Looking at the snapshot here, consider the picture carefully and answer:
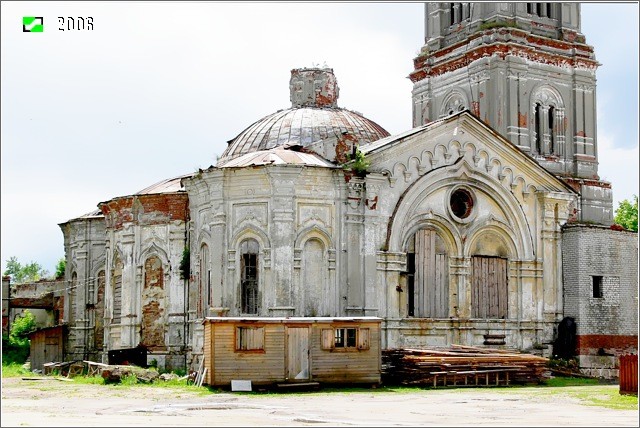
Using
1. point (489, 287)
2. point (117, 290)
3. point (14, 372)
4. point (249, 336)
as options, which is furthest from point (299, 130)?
point (14, 372)

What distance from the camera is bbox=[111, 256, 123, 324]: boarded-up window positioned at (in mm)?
35312

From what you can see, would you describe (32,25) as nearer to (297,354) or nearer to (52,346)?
(297,354)

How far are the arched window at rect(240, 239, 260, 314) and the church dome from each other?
3.95 m

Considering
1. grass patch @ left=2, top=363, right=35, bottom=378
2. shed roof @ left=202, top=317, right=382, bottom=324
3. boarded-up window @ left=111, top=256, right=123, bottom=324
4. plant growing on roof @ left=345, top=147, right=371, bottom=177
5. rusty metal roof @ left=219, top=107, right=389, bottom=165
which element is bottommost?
grass patch @ left=2, top=363, right=35, bottom=378

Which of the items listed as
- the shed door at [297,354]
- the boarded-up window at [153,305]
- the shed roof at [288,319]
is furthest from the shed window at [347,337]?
the boarded-up window at [153,305]

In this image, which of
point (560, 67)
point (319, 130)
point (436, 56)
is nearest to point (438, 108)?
point (436, 56)

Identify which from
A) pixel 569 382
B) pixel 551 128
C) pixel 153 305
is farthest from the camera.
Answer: pixel 551 128

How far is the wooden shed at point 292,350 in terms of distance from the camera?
85.4 feet

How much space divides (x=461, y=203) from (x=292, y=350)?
29.3 ft

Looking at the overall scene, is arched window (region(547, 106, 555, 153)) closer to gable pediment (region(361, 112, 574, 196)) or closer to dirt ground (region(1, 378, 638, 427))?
gable pediment (region(361, 112, 574, 196))

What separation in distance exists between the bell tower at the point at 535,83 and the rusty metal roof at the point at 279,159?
10675 millimetres

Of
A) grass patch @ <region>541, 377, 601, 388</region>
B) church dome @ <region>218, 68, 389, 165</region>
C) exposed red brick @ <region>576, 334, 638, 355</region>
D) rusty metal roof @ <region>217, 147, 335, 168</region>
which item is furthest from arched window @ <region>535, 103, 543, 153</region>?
rusty metal roof @ <region>217, 147, 335, 168</region>

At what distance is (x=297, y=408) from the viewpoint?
20.7m

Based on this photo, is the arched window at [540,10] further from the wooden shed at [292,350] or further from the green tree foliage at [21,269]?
the green tree foliage at [21,269]
